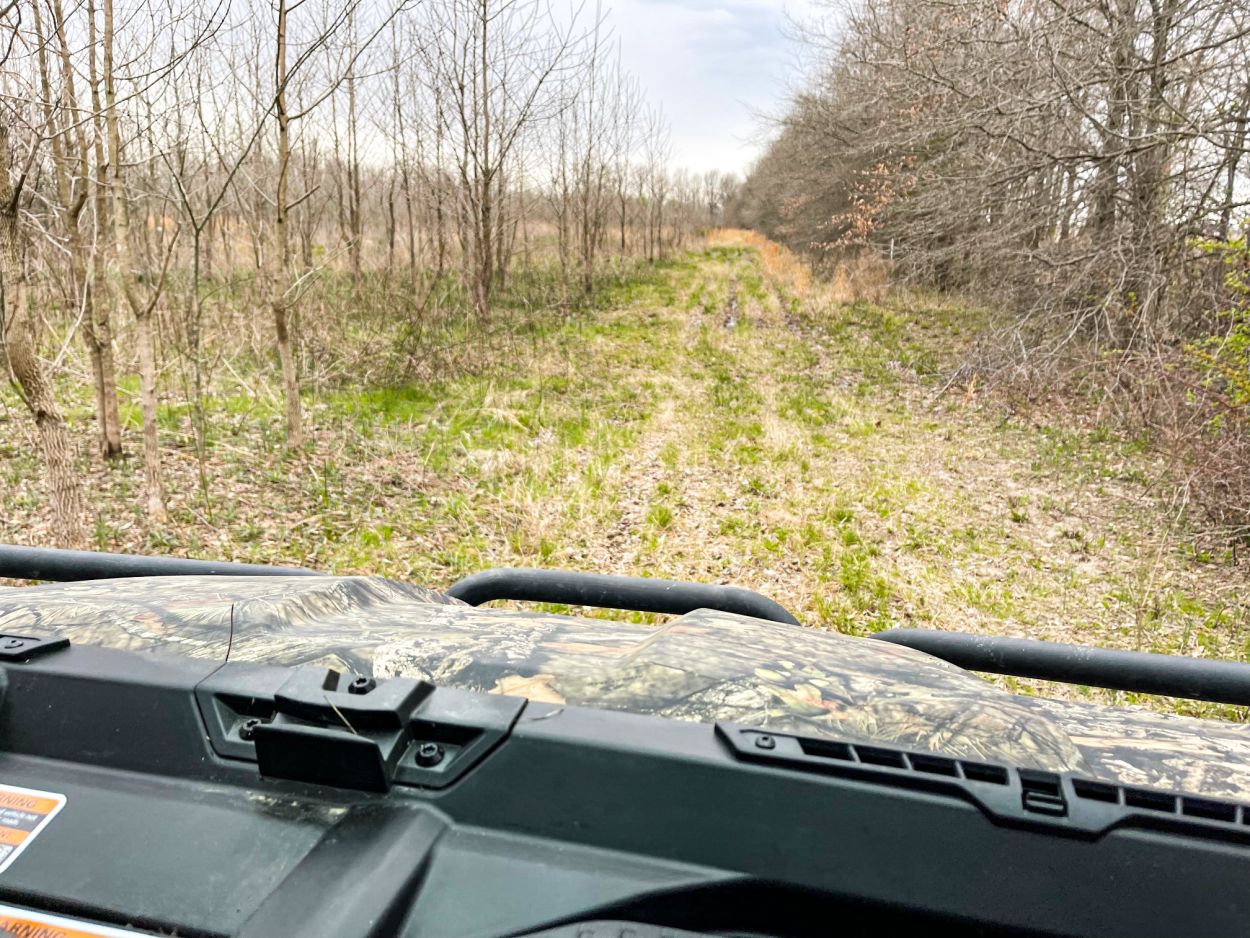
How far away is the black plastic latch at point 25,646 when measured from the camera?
46.9 inches

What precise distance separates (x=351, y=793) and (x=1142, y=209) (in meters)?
11.4

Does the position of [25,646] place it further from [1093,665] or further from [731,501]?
[731,501]

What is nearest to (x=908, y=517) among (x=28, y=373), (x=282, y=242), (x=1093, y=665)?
(x=1093, y=665)

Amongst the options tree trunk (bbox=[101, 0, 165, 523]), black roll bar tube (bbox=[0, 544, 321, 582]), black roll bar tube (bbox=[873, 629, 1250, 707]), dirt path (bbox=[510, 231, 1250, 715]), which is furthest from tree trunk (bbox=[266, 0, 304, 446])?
black roll bar tube (bbox=[873, 629, 1250, 707])

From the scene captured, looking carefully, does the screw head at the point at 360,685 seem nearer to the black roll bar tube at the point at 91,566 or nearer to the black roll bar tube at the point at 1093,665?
the black roll bar tube at the point at 91,566

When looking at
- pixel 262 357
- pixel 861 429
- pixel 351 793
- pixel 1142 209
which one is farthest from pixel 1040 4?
pixel 351 793

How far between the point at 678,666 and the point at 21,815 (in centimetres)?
94

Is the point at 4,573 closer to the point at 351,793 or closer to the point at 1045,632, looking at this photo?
the point at 351,793

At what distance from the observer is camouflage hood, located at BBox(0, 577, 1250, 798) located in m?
1.14

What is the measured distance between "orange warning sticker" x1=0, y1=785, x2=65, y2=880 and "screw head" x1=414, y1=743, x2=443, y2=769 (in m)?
0.49

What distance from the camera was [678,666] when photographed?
4.22ft

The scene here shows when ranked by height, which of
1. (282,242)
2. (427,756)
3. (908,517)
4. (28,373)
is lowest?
(908,517)

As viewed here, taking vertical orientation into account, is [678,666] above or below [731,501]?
above

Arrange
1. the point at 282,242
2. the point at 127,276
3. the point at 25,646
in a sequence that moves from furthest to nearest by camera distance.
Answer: the point at 282,242
the point at 127,276
the point at 25,646
